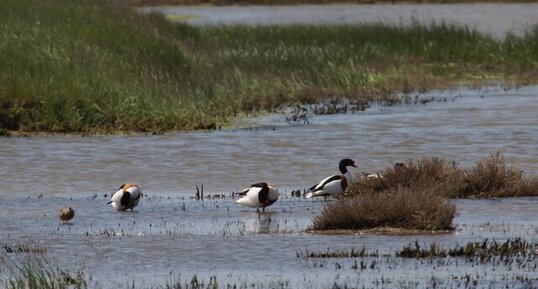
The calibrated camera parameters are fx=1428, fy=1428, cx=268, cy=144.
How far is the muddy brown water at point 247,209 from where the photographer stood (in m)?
12.2

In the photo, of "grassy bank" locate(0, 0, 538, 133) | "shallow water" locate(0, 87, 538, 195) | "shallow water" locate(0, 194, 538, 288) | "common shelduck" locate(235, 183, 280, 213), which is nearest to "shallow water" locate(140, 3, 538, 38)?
"grassy bank" locate(0, 0, 538, 133)

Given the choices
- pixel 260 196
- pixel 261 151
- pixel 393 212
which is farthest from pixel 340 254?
pixel 261 151

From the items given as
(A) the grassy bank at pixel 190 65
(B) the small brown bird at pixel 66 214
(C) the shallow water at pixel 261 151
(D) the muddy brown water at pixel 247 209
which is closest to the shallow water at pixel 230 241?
(D) the muddy brown water at pixel 247 209

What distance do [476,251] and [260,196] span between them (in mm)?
3640

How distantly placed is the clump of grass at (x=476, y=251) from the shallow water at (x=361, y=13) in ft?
153

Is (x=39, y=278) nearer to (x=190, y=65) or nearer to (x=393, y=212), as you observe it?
(x=393, y=212)

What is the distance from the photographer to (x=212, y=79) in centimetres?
2988

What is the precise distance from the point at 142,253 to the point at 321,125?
47.2 ft

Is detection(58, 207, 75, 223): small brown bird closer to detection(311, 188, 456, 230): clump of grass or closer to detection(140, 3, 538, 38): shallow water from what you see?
detection(311, 188, 456, 230): clump of grass

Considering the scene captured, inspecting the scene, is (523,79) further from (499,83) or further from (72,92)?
(72,92)

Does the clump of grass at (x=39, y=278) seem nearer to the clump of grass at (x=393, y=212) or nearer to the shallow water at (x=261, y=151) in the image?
the clump of grass at (x=393, y=212)

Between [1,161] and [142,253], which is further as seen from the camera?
[1,161]

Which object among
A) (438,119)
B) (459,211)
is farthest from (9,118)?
(459,211)

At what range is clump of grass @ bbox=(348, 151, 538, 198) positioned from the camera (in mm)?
16672
